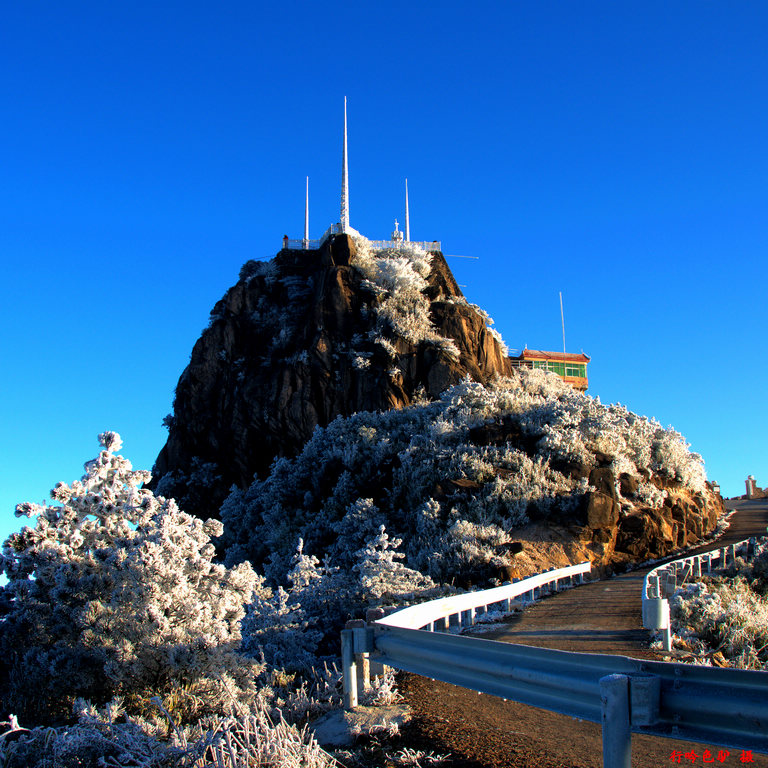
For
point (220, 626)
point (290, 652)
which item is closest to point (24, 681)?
point (220, 626)

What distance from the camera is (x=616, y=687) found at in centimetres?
348

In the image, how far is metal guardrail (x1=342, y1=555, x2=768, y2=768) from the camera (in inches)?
127

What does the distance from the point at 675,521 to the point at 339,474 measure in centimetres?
1080

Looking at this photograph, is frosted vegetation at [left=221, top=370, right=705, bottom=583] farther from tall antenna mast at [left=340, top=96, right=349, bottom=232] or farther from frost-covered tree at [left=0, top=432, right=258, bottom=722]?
tall antenna mast at [left=340, top=96, right=349, bottom=232]

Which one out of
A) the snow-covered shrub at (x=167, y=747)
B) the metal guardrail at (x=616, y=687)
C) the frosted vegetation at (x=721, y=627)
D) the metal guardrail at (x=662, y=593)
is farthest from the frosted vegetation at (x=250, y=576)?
the frosted vegetation at (x=721, y=627)

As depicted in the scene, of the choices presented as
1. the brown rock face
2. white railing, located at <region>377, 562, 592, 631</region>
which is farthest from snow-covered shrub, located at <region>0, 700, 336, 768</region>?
the brown rock face

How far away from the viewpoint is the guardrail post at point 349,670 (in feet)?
18.8

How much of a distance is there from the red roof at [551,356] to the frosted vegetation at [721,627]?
37147 millimetres

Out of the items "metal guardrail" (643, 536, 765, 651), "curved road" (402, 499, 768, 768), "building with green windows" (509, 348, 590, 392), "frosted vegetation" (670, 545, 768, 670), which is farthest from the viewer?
"building with green windows" (509, 348, 590, 392)

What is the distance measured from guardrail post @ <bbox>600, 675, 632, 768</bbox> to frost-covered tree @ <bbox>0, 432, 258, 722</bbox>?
3731mm

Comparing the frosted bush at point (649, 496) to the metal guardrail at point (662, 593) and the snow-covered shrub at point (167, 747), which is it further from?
the snow-covered shrub at point (167, 747)

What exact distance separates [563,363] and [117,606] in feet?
147

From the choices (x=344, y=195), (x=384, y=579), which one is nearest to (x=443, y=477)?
(x=384, y=579)

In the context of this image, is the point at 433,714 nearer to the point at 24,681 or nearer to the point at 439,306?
the point at 24,681
